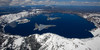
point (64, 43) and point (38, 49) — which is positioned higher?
point (64, 43)

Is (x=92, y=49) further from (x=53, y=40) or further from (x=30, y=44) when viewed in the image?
(x=30, y=44)

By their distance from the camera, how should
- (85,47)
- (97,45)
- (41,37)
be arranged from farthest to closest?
(41,37), (97,45), (85,47)

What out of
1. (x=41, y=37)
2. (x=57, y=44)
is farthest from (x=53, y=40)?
(x=41, y=37)

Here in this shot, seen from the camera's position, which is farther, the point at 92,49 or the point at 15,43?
the point at 15,43

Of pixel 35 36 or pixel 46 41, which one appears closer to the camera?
pixel 46 41

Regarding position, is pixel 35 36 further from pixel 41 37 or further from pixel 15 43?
pixel 15 43

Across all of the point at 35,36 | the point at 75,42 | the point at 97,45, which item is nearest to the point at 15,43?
the point at 35,36

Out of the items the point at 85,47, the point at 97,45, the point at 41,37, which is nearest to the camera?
the point at 85,47

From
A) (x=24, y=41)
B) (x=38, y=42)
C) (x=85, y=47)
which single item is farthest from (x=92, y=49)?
(x=24, y=41)
